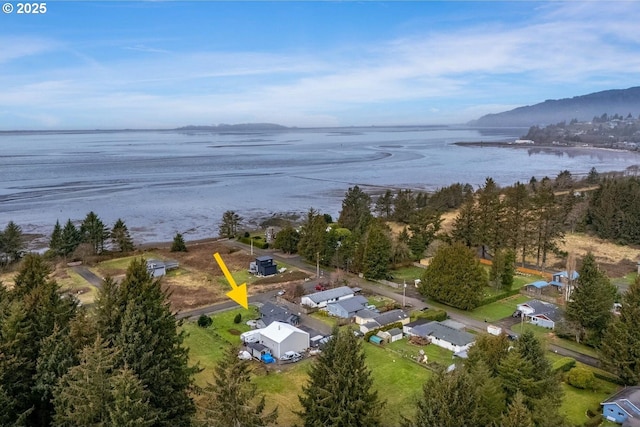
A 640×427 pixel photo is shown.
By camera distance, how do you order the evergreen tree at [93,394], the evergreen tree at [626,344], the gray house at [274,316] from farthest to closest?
the gray house at [274,316] < the evergreen tree at [626,344] < the evergreen tree at [93,394]

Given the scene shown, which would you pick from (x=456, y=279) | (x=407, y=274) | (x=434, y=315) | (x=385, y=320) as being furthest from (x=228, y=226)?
(x=434, y=315)

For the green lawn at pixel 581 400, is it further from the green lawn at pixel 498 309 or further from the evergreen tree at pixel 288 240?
the evergreen tree at pixel 288 240

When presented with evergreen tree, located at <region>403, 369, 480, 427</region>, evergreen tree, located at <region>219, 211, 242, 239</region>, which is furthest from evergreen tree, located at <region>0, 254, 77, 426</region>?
evergreen tree, located at <region>219, 211, 242, 239</region>

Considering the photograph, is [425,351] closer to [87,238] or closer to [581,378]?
[581,378]

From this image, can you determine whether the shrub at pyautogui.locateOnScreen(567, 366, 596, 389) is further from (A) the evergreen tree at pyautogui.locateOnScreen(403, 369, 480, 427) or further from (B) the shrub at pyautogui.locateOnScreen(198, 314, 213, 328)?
(B) the shrub at pyautogui.locateOnScreen(198, 314, 213, 328)

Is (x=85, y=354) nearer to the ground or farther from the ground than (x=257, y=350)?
farther from the ground

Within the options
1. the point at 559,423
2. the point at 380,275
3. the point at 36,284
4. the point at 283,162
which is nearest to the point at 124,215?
the point at 380,275

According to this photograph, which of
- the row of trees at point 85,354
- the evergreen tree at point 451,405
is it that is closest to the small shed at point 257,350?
the row of trees at point 85,354
